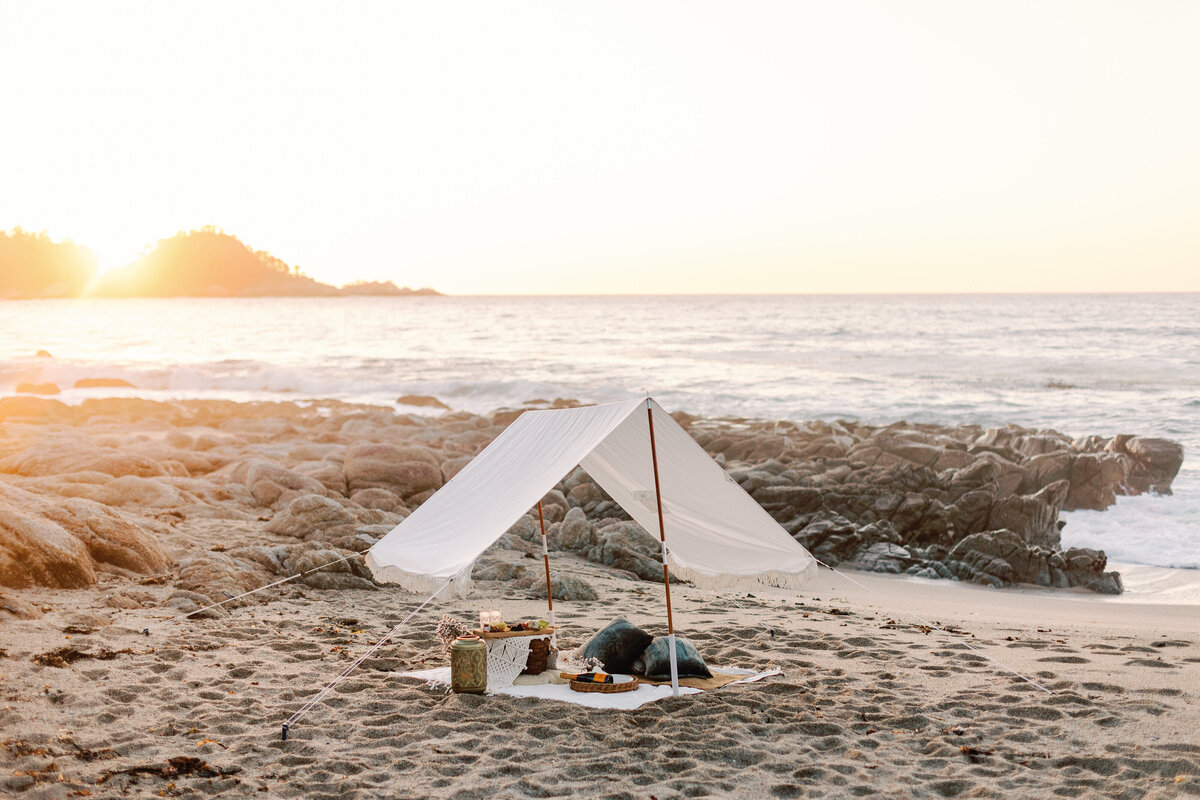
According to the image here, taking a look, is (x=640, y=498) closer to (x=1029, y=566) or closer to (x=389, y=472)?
(x=1029, y=566)

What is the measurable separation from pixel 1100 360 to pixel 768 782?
4051 cm

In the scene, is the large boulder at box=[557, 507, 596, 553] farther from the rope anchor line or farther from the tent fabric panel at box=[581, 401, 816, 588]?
the tent fabric panel at box=[581, 401, 816, 588]

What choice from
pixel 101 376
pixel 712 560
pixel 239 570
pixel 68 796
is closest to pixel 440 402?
pixel 101 376

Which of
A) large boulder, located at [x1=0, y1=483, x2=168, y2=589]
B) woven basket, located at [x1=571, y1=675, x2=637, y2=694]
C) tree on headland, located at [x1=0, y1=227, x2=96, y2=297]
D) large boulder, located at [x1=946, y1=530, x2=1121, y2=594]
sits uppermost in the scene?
tree on headland, located at [x1=0, y1=227, x2=96, y2=297]

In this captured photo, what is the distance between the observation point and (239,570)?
9.34 metres

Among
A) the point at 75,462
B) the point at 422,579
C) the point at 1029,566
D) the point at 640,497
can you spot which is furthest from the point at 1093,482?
the point at 75,462

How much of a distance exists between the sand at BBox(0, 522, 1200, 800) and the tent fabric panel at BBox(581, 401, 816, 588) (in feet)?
2.55

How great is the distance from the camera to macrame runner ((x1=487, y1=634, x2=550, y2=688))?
6781 mm

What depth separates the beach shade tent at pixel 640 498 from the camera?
697 centimetres

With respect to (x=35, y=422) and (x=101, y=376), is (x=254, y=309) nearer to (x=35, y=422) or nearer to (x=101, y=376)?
(x=101, y=376)

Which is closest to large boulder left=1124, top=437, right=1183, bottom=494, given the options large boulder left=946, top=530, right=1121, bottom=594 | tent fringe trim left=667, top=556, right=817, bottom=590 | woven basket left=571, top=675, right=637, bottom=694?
large boulder left=946, top=530, right=1121, bottom=594

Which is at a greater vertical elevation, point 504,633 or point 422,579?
point 422,579

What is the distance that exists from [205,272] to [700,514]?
478ft

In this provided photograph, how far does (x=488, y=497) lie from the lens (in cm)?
708
